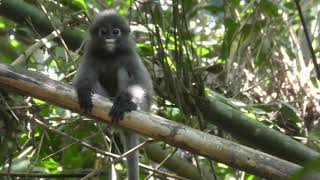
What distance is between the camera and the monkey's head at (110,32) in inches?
138

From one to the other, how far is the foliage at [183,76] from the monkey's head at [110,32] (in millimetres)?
96

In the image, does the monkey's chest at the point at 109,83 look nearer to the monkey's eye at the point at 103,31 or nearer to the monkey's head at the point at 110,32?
the monkey's head at the point at 110,32

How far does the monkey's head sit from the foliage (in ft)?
0.32

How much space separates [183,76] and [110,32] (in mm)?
762

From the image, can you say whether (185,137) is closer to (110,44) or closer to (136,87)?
(136,87)

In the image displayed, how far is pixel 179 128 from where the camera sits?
212cm

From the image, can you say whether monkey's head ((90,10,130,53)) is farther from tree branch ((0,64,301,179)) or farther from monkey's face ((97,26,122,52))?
tree branch ((0,64,301,179))

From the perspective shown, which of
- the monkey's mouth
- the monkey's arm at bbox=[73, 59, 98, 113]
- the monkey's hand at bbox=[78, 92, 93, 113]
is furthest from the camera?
the monkey's mouth

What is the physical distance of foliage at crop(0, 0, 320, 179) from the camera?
9.89ft

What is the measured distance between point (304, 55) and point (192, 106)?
137 centimetres

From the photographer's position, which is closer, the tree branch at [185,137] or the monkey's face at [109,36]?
the tree branch at [185,137]

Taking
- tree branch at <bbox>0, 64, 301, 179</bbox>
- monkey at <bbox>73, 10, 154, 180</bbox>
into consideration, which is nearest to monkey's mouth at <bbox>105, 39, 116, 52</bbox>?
monkey at <bbox>73, 10, 154, 180</bbox>

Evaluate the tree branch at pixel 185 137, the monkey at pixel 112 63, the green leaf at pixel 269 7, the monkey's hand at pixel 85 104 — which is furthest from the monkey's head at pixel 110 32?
the tree branch at pixel 185 137

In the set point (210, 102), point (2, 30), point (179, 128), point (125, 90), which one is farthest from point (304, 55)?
point (2, 30)
